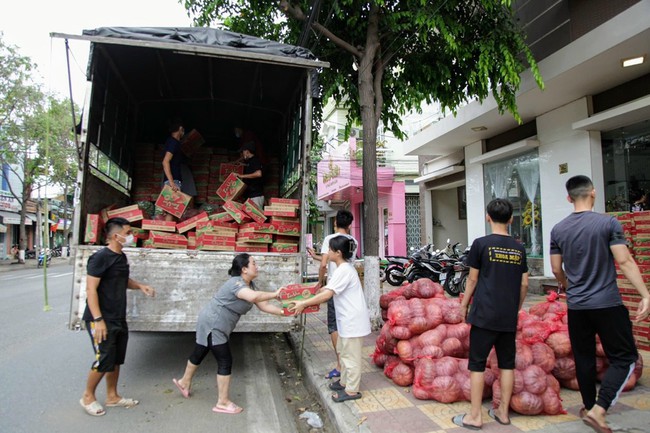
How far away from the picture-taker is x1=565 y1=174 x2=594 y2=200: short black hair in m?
2.92

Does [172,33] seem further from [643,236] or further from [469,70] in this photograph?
[643,236]

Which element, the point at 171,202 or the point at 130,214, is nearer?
the point at 130,214

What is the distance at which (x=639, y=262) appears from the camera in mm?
4566

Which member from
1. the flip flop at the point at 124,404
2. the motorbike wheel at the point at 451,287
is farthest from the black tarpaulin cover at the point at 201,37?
the motorbike wheel at the point at 451,287

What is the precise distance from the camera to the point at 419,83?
7.05m

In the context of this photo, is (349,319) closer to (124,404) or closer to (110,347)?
(110,347)

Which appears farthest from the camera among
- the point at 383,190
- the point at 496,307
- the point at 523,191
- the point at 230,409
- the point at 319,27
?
the point at 383,190

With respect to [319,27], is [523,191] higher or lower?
lower

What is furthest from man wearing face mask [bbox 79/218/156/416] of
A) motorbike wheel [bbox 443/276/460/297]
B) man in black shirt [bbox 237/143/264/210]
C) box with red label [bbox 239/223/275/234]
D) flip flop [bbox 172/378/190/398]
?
motorbike wheel [bbox 443/276/460/297]

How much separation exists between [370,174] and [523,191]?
6.29 meters

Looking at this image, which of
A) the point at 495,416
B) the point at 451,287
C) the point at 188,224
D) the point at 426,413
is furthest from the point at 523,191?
the point at 188,224

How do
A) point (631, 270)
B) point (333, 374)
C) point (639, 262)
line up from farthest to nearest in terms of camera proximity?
1. point (639, 262)
2. point (333, 374)
3. point (631, 270)

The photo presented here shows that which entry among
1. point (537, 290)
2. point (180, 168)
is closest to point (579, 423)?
point (180, 168)

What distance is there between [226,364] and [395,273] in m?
7.63
